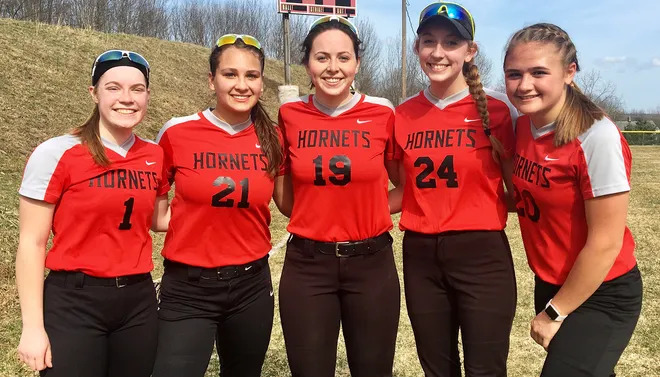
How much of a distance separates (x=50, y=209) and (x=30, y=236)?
15 centimetres

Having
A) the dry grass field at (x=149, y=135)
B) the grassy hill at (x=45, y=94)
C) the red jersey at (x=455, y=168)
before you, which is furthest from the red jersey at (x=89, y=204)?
the grassy hill at (x=45, y=94)

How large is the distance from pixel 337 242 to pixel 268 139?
73 centimetres

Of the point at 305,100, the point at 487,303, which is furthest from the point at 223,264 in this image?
the point at 487,303

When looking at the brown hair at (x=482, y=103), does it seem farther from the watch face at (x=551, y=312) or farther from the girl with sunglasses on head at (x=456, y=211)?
the watch face at (x=551, y=312)

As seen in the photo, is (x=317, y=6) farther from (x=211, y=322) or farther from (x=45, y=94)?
(x=211, y=322)

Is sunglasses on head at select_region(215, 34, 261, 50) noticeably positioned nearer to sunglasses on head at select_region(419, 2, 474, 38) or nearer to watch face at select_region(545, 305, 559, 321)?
sunglasses on head at select_region(419, 2, 474, 38)

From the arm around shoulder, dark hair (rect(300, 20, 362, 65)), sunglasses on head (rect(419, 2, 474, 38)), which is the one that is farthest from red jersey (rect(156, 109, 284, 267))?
sunglasses on head (rect(419, 2, 474, 38))

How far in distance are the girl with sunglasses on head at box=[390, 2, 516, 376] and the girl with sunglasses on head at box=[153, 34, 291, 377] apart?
0.87 m

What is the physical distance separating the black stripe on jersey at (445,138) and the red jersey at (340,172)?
229 millimetres

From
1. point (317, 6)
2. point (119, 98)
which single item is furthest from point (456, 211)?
point (317, 6)

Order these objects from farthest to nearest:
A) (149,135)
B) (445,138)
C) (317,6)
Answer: (317,6) → (149,135) → (445,138)

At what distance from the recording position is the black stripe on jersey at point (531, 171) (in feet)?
8.00

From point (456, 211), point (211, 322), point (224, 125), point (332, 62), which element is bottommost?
point (211, 322)

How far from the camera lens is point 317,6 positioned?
62.0 feet
